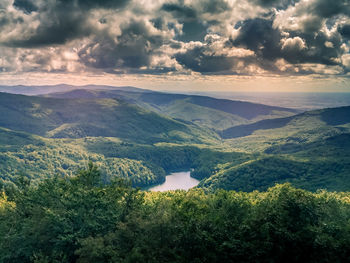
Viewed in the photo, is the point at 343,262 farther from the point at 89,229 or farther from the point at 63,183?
the point at 63,183

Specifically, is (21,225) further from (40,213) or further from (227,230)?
(227,230)

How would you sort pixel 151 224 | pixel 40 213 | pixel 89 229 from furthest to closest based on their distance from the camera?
pixel 40 213, pixel 89 229, pixel 151 224

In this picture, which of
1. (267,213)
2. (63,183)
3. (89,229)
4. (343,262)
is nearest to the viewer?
(343,262)

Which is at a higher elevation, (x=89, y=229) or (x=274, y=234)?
(x=274, y=234)

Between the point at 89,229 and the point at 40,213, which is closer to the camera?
the point at 89,229

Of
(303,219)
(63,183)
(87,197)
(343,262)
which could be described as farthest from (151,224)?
(63,183)

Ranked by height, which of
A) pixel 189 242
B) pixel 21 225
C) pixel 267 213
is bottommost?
pixel 21 225

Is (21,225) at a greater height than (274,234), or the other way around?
(274,234)

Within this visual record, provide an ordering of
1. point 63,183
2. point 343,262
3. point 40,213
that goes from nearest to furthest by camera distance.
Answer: point 343,262 < point 40,213 < point 63,183

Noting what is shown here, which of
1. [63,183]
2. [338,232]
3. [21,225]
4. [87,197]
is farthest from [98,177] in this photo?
[338,232]
